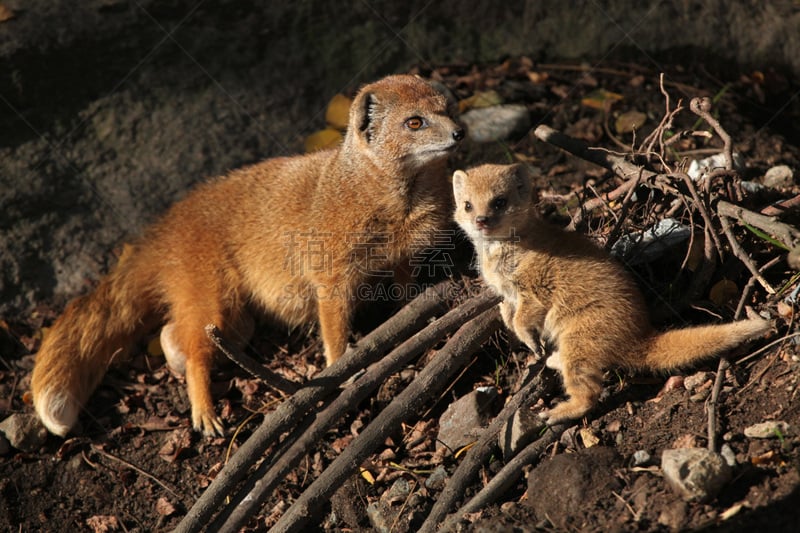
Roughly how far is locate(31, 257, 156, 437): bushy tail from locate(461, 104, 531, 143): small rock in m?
2.18

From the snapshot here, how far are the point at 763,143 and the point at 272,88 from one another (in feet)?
10.4

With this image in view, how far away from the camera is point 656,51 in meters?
5.59

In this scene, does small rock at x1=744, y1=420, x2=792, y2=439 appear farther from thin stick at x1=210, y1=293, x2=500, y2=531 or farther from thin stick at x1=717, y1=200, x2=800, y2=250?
thin stick at x1=210, y1=293, x2=500, y2=531

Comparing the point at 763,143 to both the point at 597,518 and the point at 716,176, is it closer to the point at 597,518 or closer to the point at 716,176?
the point at 716,176

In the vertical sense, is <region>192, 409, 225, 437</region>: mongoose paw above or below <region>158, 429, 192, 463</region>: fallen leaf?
above

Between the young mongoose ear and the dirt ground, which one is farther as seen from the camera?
the young mongoose ear

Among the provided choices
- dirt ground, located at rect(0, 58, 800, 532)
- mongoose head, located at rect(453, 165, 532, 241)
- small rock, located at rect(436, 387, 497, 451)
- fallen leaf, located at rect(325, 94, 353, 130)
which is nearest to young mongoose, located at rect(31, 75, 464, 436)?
dirt ground, located at rect(0, 58, 800, 532)

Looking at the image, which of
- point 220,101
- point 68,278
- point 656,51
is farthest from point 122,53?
point 656,51

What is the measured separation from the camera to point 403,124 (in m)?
4.05

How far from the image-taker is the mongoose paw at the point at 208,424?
4.03m

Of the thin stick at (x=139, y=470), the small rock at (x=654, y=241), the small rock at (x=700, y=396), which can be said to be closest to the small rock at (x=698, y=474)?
the small rock at (x=700, y=396)

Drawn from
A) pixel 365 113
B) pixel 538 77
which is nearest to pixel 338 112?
pixel 365 113

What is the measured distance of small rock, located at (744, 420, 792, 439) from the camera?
293 cm

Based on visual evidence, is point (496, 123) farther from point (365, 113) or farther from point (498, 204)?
point (498, 204)
